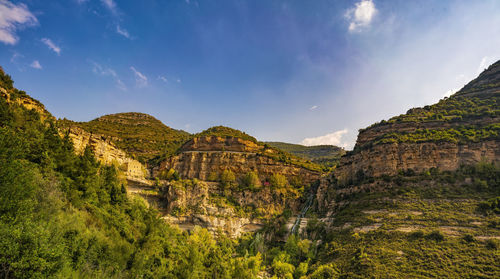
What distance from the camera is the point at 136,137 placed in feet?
238

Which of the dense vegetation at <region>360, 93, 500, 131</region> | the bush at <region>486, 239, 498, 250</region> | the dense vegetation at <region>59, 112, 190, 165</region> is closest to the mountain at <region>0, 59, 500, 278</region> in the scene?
the dense vegetation at <region>360, 93, 500, 131</region>

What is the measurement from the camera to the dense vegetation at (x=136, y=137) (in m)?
63.5

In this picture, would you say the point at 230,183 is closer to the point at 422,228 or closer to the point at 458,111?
the point at 422,228

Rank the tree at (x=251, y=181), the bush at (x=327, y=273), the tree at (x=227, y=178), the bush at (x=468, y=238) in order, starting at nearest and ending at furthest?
the bush at (x=468, y=238) < the bush at (x=327, y=273) < the tree at (x=227, y=178) < the tree at (x=251, y=181)

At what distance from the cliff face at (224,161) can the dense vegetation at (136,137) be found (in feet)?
17.7

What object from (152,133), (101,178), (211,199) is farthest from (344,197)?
(152,133)

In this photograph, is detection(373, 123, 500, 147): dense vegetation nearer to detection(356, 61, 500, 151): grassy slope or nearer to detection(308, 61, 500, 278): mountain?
detection(356, 61, 500, 151): grassy slope

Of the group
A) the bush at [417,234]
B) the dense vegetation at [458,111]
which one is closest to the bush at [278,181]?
the dense vegetation at [458,111]

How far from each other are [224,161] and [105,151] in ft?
94.0

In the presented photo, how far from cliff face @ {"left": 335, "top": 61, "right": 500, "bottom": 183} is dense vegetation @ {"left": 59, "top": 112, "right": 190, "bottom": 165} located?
161 feet

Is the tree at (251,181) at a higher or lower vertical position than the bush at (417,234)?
higher

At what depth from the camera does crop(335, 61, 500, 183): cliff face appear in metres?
37.1

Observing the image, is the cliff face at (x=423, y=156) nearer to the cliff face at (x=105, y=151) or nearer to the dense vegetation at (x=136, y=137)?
the cliff face at (x=105, y=151)

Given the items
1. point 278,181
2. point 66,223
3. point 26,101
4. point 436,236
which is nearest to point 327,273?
point 436,236
